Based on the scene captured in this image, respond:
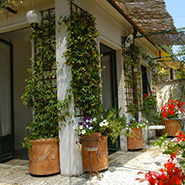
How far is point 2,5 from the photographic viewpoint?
11.1ft

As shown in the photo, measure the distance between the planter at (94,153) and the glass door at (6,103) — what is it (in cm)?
191

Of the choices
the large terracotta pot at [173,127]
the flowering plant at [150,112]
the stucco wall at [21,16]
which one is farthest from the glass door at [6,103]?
the large terracotta pot at [173,127]

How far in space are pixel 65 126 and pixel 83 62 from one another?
1069 millimetres

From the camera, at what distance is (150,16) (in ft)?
16.7

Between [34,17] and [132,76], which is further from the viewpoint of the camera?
[132,76]

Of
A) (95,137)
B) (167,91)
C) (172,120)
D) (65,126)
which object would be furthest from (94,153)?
(167,91)

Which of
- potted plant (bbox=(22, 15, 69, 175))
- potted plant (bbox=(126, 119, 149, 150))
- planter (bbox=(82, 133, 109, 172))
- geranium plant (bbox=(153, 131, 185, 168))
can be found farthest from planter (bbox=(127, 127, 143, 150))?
geranium plant (bbox=(153, 131, 185, 168))

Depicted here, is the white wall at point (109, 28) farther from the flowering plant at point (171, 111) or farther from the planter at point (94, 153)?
the flowering plant at point (171, 111)

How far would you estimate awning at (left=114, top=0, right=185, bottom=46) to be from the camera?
15.0 feet

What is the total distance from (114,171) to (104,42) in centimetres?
263

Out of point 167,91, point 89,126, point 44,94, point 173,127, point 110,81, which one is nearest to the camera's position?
point 89,126

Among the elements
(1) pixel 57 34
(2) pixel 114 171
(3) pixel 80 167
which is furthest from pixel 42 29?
(2) pixel 114 171

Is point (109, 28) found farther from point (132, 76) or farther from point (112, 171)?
point (112, 171)

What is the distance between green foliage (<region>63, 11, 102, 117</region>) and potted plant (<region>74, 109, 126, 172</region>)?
0.81ft
